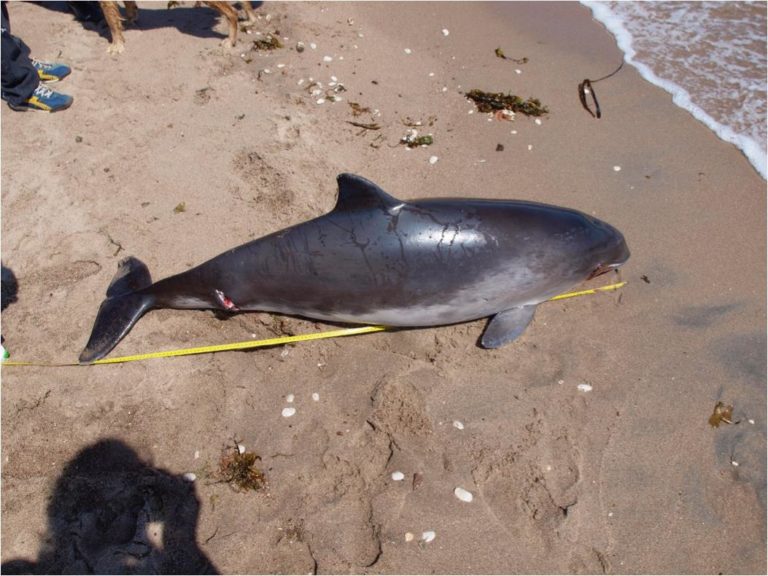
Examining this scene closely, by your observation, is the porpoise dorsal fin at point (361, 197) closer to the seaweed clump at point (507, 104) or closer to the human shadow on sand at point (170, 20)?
the seaweed clump at point (507, 104)

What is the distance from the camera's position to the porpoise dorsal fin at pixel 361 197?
379cm

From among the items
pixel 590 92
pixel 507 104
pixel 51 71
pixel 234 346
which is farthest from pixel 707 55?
pixel 51 71

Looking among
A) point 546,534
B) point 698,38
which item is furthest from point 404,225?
point 698,38

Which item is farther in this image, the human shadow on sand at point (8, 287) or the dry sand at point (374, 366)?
the human shadow on sand at point (8, 287)

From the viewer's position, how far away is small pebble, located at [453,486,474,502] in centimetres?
358

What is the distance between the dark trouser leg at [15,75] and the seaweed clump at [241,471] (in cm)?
494

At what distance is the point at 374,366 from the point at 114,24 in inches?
228

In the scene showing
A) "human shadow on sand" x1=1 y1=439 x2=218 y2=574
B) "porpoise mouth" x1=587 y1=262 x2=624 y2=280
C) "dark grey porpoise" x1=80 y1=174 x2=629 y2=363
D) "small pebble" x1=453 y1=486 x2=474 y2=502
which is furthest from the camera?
"porpoise mouth" x1=587 y1=262 x2=624 y2=280

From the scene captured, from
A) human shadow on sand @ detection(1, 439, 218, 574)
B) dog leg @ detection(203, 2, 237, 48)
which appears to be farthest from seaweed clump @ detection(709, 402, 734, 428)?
dog leg @ detection(203, 2, 237, 48)

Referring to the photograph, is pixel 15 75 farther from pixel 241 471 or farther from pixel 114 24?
pixel 241 471

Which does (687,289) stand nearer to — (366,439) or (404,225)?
(404,225)

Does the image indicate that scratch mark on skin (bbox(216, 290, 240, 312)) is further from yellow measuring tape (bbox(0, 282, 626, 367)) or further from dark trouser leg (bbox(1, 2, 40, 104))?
dark trouser leg (bbox(1, 2, 40, 104))

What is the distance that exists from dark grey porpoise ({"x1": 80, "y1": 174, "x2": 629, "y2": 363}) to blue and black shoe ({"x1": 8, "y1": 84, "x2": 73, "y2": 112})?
2969mm

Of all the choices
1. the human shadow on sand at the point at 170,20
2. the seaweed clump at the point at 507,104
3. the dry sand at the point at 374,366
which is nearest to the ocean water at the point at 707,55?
the dry sand at the point at 374,366
